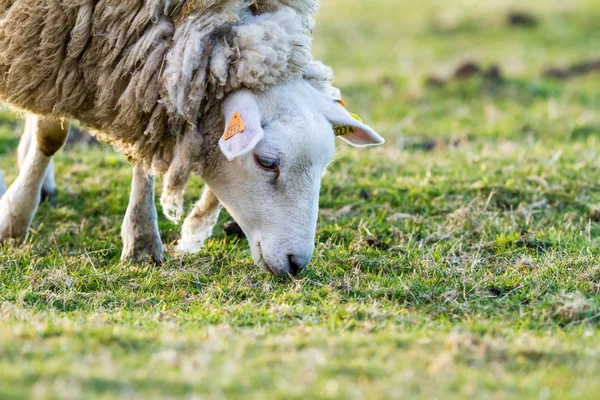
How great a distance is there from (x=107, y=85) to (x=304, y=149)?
1.02 m

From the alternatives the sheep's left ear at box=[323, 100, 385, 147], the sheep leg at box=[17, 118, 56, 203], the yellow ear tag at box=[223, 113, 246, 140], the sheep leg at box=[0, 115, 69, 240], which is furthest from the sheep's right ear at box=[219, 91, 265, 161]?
the sheep leg at box=[17, 118, 56, 203]

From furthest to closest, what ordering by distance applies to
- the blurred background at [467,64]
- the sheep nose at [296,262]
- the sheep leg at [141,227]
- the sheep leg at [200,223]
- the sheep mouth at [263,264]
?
1. the blurred background at [467,64]
2. the sheep leg at [141,227]
3. the sheep leg at [200,223]
4. the sheep mouth at [263,264]
5. the sheep nose at [296,262]

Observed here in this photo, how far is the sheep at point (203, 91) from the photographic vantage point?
4254 millimetres

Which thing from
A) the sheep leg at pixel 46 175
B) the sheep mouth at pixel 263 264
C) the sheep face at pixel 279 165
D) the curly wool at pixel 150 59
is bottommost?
the sheep leg at pixel 46 175

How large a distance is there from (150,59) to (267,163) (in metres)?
0.75

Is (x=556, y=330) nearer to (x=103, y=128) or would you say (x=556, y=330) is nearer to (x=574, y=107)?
(x=103, y=128)

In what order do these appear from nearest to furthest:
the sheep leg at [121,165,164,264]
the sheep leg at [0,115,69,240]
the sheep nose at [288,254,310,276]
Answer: the sheep nose at [288,254,310,276], the sheep leg at [121,165,164,264], the sheep leg at [0,115,69,240]

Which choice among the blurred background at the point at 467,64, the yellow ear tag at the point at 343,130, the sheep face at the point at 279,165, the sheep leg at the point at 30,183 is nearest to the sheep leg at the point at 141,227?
the sheep leg at the point at 30,183

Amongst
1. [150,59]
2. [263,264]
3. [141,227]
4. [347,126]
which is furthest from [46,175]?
[347,126]

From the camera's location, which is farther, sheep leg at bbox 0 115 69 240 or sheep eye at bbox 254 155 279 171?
sheep leg at bbox 0 115 69 240

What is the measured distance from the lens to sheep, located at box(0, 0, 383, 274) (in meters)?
4.25

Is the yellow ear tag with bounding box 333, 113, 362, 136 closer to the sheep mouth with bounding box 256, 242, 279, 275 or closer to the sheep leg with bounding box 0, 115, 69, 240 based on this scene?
the sheep mouth with bounding box 256, 242, 279, 275

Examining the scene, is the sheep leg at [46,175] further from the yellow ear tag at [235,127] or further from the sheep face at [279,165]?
the yellow ear tag at [235,127]

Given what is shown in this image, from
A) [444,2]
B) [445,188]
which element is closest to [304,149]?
[445,188]
